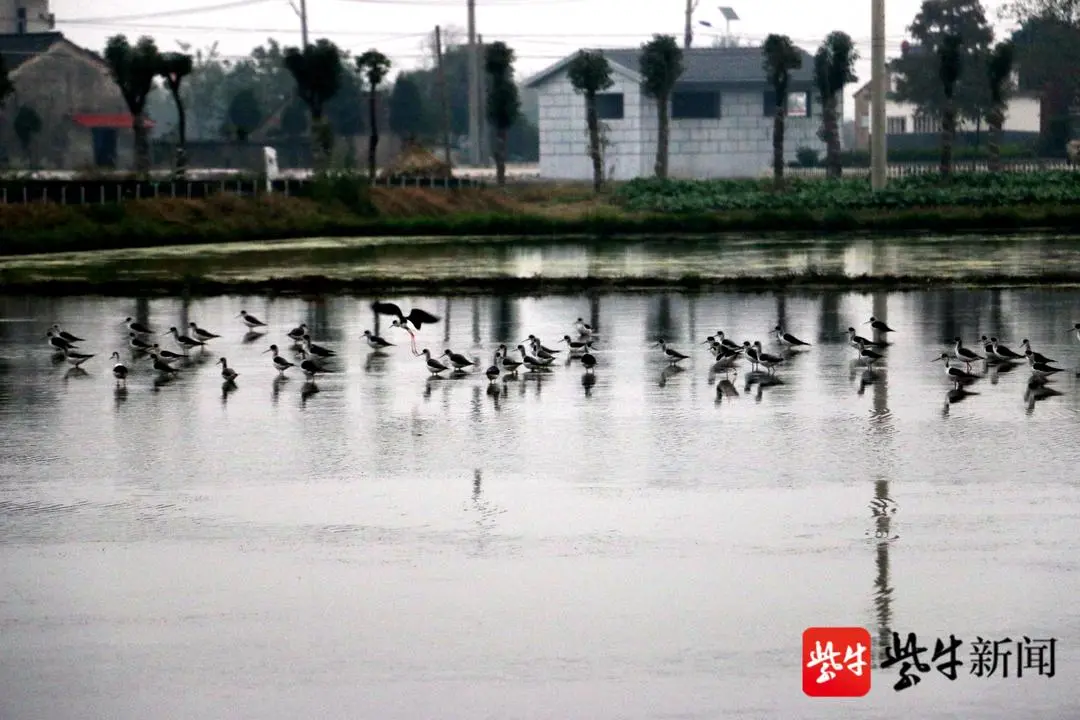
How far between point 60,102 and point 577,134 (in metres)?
26.7

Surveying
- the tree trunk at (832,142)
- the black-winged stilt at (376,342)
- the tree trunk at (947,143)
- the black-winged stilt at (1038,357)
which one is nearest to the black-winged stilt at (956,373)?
the black-winged stilt at (1038,357)

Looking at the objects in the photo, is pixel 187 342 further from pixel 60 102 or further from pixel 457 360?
pixel 60 102

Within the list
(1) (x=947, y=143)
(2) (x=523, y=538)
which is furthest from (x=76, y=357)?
(1) (x=947, y=143)

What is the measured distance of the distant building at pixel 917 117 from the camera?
4528 inches

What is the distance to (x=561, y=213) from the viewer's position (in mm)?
60812

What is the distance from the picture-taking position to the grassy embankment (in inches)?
1746

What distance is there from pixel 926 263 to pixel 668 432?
2185cm

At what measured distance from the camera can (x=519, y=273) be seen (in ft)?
116

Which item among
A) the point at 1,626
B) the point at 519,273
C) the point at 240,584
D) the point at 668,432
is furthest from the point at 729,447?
the point at 519,273

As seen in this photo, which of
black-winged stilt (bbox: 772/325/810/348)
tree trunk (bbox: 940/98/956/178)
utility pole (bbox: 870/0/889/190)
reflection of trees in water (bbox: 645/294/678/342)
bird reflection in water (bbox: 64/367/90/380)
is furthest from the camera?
tree trunk (bbox: 940/98/956/178)

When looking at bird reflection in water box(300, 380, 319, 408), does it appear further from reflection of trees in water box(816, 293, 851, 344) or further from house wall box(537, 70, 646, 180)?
house wall box(537, 70, 646, 180)

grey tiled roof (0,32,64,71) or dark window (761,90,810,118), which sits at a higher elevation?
grey tiled roof (0,32,64,71)

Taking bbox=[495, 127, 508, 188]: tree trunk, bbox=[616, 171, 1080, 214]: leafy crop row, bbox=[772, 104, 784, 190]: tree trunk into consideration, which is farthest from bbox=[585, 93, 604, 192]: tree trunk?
bbox=[772, 104, 784, 190]: tree trunk

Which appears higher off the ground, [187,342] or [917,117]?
[917,117]
